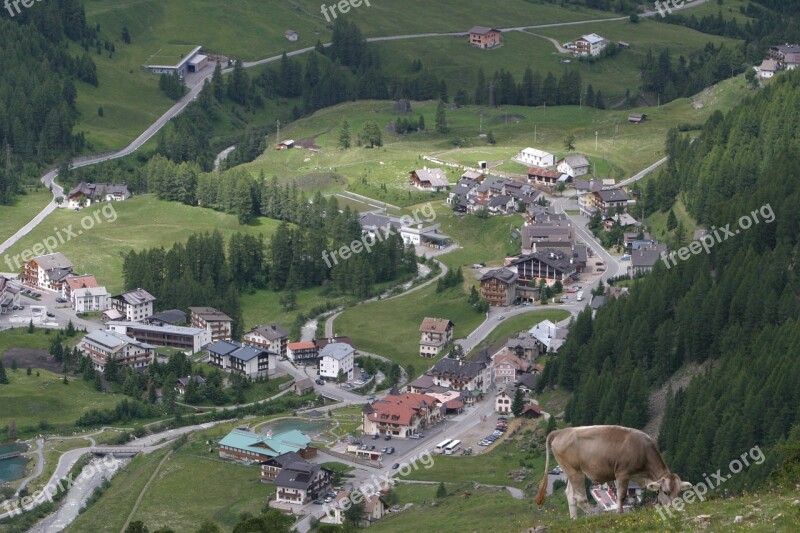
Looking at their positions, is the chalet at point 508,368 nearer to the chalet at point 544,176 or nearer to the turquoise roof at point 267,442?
the turquoise roof at point 267,442

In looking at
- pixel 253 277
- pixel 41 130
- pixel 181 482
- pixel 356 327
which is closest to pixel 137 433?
pixel 181 482

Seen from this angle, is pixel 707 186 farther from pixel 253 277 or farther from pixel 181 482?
pixel 181 482

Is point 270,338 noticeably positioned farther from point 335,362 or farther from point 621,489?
point 621,489

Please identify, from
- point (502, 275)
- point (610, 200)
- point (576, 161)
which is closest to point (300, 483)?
point (502, 275)

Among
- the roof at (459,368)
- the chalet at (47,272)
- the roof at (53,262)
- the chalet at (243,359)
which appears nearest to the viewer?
the roof at (459,368)

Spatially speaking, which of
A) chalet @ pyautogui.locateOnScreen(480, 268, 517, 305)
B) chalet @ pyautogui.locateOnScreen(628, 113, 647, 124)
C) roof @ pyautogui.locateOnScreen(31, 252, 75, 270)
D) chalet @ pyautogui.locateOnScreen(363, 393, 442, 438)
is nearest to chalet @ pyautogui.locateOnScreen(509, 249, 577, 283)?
chalet @ pyautogui.locateOnScreen(480, 268, 517, 305)

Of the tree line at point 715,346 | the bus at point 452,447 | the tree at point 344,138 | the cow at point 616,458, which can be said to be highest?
the cow at point 616,458

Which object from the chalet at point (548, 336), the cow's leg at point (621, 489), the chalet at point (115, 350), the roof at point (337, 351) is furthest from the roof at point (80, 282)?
the cow's leg at point (621, 489)
